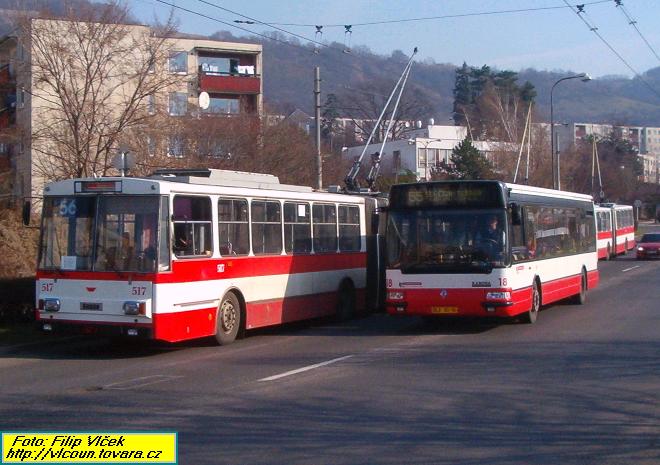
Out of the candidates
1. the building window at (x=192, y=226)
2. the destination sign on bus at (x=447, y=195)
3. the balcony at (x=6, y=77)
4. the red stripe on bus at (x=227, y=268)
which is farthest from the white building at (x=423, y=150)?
the building window at (x=192, y=226)

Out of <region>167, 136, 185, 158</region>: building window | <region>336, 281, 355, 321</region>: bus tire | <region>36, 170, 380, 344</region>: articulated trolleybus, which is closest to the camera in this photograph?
<region>36, 170, 380, 344</region>: articulated trolleybus

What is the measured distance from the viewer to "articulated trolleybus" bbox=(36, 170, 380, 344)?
14.6 meters

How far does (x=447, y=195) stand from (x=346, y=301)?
393 centimetres

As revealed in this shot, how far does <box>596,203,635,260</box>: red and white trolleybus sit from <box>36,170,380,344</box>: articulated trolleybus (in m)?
32.6

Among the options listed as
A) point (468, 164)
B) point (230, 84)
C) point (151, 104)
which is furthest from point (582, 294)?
point (230, 84)

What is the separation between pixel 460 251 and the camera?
57.8ft

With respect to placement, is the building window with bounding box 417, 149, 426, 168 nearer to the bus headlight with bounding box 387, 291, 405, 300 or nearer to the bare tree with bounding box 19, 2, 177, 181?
the bare tree with bounding box 19, 2, 177, 181

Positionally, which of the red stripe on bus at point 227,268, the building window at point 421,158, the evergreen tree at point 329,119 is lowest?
the red stripe on bus at point 227,268

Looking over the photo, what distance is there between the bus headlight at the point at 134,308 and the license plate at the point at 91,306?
0.46 m

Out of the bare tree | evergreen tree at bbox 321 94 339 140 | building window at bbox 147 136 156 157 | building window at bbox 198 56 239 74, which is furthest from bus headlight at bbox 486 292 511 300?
evergreen tree at bbox 321 94 339 140

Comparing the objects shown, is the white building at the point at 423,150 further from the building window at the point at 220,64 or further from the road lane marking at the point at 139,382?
the road lane marking at the point at 139,382

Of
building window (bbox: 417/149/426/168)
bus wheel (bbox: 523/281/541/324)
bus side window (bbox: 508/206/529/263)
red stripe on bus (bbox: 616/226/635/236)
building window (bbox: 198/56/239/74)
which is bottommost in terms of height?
bus wheel (bbox: 523/281/541/324)

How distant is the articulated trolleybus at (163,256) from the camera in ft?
48.0

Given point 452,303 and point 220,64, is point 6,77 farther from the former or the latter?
point 220,64
